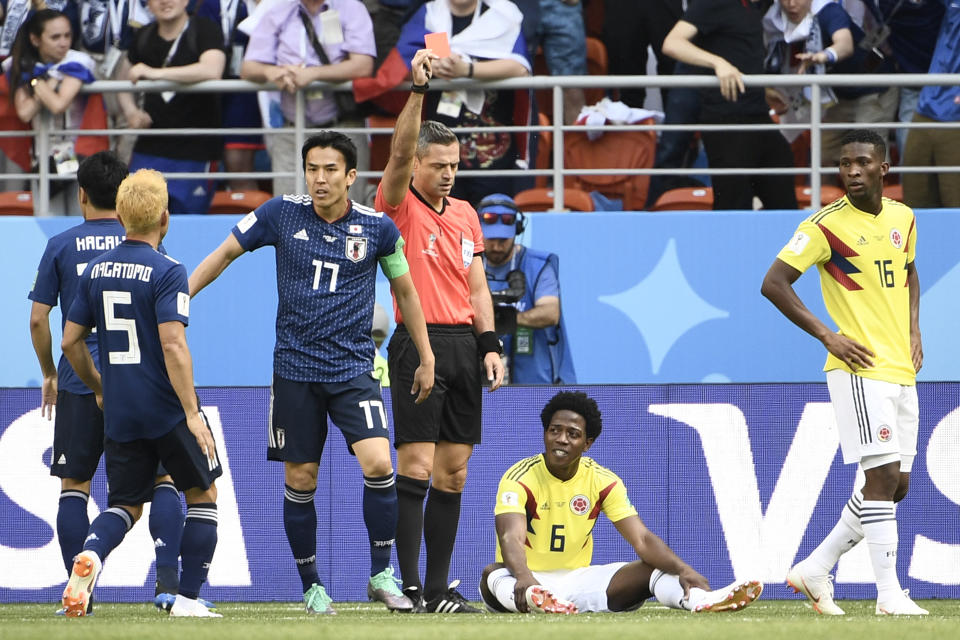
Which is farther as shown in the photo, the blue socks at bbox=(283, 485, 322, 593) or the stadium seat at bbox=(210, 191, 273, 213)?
the stadium seat at bbox=(210, 191, 273, 213)

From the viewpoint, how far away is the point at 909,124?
1095 centimetres

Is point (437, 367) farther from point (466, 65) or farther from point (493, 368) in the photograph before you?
point (466, 65)

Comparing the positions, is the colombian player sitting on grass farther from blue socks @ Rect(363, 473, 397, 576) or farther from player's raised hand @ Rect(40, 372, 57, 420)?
player's raised hand @ Rect(40, 372, 57, 420)

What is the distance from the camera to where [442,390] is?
24.2 ft

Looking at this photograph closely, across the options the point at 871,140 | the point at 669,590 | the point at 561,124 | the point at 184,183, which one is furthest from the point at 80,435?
the point at 561,124

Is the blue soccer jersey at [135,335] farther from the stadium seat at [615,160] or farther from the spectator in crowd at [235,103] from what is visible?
the stadium seat at [615,160]

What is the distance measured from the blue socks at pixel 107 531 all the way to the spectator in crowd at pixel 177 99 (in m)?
4.96

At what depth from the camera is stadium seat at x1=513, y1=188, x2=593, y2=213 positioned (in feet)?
38.3

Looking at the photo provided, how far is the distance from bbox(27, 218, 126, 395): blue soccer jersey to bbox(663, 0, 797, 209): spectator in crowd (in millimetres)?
4915

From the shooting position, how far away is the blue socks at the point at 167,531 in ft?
23.5

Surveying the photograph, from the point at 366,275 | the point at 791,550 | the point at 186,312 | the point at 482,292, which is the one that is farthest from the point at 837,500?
the point at 186,312

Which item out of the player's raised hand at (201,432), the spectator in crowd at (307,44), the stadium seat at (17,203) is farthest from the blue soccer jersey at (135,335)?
the stadium seat at (17,203)

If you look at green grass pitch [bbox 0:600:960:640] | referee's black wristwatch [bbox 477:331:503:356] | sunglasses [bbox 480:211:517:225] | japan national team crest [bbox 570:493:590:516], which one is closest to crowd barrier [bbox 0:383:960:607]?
japan national team crest [bbox 570:493:590:516]

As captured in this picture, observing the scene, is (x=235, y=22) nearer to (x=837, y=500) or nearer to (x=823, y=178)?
(x=823, y=178)
